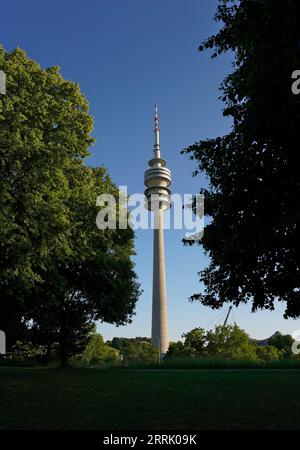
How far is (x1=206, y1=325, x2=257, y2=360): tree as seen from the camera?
168 feet

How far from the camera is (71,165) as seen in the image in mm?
24938

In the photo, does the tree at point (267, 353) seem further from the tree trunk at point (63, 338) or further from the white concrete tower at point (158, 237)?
the white concrete tower at point (158, 237)

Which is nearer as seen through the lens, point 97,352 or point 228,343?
point 228,343

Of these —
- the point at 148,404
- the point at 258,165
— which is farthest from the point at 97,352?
the point at 258,165

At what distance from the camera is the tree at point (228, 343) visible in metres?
51.3

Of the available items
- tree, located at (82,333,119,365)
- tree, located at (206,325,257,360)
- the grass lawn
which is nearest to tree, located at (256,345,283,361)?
tree, located at (206,325,257,360)

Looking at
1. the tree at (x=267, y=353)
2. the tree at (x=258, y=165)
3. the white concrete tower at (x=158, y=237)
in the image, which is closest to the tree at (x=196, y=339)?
the tree at (x=267, y=353)

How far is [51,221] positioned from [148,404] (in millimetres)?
10331

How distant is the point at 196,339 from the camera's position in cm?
5725

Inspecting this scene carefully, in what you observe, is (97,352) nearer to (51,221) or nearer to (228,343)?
(228,343)

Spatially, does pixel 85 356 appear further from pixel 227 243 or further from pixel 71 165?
pixel 227 243

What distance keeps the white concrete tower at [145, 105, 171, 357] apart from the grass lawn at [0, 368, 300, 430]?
79.6m

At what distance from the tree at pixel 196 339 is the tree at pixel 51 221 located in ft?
84.3

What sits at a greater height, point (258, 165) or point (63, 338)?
point (258, 165)
